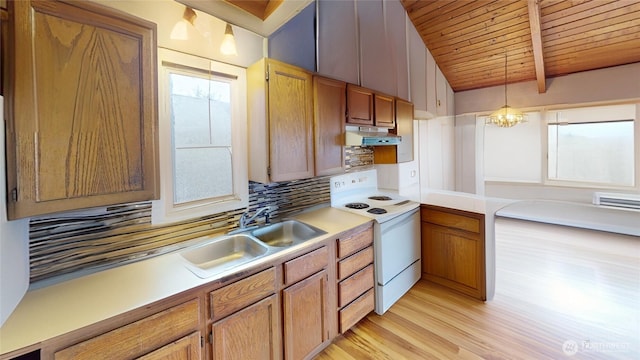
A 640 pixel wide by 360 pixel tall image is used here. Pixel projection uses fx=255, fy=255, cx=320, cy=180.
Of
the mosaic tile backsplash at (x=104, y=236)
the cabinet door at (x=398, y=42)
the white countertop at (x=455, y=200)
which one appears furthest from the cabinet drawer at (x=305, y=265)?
the cabinet door at (x=398, y=42)

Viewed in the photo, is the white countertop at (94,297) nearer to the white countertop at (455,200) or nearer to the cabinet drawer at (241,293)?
the cabinet drawer at (241,293)

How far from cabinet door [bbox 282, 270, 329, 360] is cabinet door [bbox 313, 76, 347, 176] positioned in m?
0.86

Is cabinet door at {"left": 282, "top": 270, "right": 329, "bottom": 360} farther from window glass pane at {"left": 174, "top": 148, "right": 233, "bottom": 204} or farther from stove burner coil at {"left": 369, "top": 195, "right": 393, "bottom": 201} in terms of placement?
stove burner coil at {"left": 369, "top": 195, "right": 393, "bottom": 201}

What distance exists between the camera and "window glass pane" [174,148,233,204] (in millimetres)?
1678

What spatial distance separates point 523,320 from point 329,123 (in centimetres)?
235

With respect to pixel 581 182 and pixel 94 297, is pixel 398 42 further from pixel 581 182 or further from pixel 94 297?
pixel 581 182

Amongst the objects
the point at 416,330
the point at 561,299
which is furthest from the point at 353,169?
the point at 561,299

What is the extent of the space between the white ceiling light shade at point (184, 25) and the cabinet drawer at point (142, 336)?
1525 millimetres

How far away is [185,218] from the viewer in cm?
166

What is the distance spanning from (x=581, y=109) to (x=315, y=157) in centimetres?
526

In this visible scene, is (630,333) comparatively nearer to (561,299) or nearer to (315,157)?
(561,299)

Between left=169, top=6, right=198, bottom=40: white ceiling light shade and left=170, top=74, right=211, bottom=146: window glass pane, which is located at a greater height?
left=169, top=6, right=198, bottom=40: white ceiling light shade

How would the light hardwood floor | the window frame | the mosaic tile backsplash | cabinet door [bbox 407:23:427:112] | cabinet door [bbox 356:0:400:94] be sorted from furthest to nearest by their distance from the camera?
the window frame < cabinet door [bbox 407:23:427:112] < cabinet door [bbox 356:0:400:94] < the light hardwood floor < the mosaic tile backsplash

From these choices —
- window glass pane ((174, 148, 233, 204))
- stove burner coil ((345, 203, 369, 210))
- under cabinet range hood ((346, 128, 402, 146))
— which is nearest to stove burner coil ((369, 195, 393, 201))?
stove burner coil ((345, 203, 369, 210))
